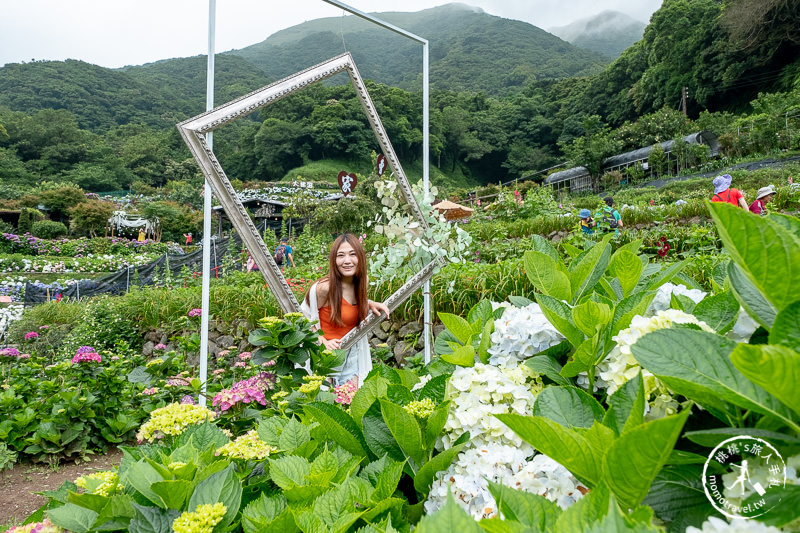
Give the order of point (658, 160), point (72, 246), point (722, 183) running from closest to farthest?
point (722, 183) → point (72, 246) → point (658, 160)

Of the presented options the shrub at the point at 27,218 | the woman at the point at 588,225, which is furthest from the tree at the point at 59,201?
the woman at the point at 588,225

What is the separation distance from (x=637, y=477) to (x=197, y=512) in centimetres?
42

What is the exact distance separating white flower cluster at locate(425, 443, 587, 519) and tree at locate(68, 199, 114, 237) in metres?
24.9

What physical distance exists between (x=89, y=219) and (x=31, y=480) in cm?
2224

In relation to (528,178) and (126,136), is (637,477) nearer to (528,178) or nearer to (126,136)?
(126,136)

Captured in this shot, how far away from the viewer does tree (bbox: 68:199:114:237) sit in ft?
69.2

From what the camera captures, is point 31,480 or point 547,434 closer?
point 547,434

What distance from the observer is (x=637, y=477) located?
0.36m

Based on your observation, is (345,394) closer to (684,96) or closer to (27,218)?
(27,218)

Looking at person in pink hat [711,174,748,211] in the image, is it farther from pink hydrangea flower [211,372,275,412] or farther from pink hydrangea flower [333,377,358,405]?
pink hydrangea flower [211,372,275,412]

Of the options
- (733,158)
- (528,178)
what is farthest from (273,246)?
(528,178)

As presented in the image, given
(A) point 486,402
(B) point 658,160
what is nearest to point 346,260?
(A) point 486,402

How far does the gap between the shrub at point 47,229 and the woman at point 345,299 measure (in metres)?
23.5

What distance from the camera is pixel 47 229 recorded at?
2052cm
